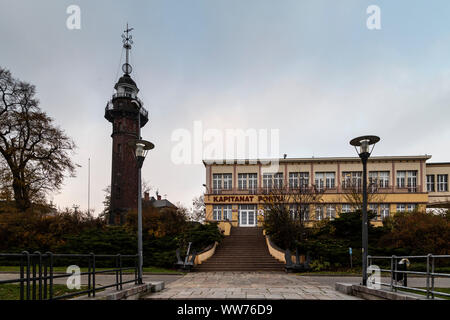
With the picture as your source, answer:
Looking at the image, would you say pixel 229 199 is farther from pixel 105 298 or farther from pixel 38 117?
pixel 105 298

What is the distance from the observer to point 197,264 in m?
16.8

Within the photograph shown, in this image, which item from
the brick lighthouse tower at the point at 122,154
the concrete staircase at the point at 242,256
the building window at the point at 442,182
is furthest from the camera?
the building window at the point at 442,182

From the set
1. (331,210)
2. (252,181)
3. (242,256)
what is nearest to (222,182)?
(252,181)

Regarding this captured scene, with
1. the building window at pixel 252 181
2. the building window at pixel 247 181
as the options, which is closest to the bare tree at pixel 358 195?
the building window at pixel 252 181

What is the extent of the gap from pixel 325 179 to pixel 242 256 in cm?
2192

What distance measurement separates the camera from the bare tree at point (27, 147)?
22391 millimetres

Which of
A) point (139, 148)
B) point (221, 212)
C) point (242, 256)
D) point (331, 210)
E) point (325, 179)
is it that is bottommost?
point (242, 256)

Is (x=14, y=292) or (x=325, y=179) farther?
(x=325, y=179)

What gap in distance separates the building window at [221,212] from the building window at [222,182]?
2389 mm

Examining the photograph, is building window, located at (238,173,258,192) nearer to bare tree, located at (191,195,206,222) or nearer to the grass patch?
bare tree, located at (191,195,206,222)

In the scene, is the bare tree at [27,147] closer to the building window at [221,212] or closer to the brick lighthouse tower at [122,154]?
the brick lighthouse tower at [122,154]

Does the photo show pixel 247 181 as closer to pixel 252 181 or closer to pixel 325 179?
pixel 252 181

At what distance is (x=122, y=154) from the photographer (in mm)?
29641
